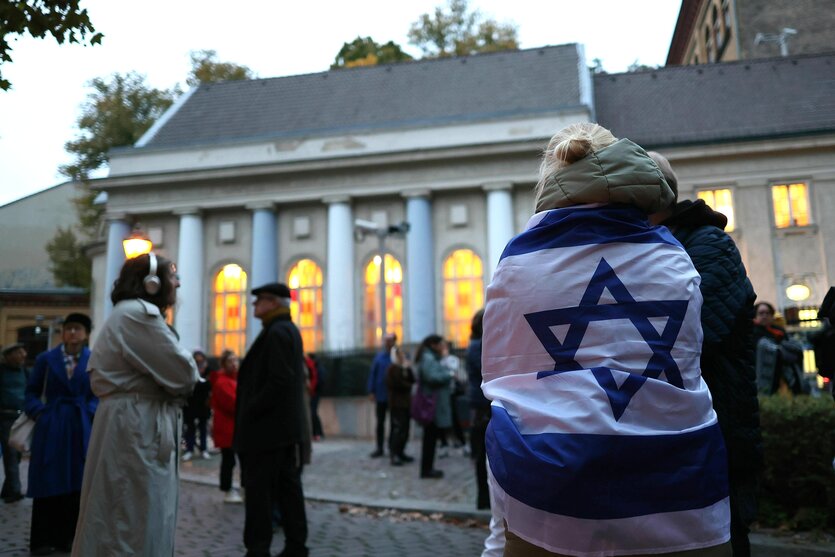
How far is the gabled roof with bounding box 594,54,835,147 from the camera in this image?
1174 inches

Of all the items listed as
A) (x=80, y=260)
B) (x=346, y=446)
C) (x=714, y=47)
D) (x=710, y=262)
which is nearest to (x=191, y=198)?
(x=80, y=260)

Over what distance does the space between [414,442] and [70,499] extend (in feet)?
35.9

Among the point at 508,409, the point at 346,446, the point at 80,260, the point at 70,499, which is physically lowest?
the point at 346,446

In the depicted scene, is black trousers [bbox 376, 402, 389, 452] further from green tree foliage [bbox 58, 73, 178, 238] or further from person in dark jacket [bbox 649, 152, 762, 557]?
green tree foliage [bbox 58, 73, 178, 238]

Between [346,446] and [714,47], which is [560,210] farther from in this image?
[714,47]

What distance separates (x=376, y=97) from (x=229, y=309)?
11.3 metres

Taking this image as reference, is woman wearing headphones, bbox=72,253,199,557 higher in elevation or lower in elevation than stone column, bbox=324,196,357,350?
lower

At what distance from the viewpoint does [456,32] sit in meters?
47.1

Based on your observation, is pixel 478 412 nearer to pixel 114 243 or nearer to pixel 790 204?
pixel 790 204

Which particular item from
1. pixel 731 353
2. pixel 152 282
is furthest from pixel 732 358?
pixel 152 282

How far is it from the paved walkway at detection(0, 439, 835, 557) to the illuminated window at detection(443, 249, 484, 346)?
57.7ft

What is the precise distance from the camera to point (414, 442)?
1705cm

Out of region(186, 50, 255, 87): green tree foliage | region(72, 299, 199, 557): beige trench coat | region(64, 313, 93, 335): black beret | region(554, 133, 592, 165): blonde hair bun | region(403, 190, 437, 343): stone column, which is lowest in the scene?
region(72, 299, 199, 557): beige trench coat

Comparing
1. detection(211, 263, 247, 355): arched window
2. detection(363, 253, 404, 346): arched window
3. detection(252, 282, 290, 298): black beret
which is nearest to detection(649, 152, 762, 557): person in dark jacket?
detection(252, 282, 290, 298): black beret
